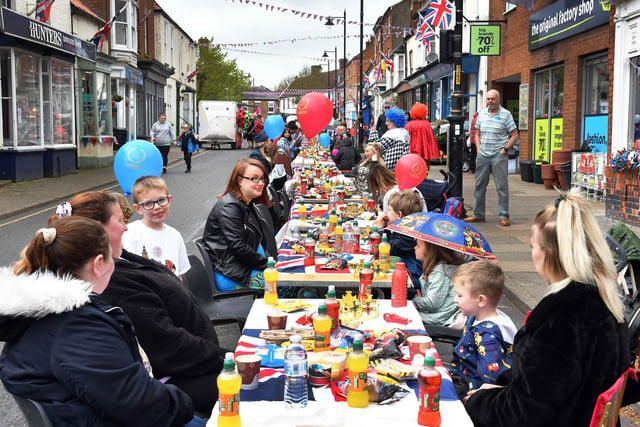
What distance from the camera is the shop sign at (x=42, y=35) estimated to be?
1814 cm

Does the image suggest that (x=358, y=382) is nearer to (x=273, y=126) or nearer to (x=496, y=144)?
(x=496, y=144)

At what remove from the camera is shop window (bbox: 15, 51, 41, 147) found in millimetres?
20047

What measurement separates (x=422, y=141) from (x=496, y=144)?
2529 millimetres

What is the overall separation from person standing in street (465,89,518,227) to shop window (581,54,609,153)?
4.41 metres

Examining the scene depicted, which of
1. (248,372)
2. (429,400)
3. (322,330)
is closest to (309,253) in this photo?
(322,330)

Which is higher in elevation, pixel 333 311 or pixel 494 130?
pixel 494 130

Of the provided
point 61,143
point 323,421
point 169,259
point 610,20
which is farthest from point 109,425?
point 61,143

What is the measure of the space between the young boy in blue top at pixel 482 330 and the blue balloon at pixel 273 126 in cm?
1210

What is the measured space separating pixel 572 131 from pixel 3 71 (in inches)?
591

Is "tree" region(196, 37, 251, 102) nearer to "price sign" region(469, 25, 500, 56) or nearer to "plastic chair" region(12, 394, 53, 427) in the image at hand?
"price sign" region(469, 25, 500, 56)

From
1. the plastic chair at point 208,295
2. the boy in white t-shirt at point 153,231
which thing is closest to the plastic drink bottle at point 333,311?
the plastic chair at point 208,295

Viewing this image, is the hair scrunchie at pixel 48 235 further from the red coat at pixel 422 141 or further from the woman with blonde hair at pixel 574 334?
the red coat at pixel 422 141

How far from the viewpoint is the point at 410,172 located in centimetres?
834

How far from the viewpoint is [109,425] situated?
2666 mm
